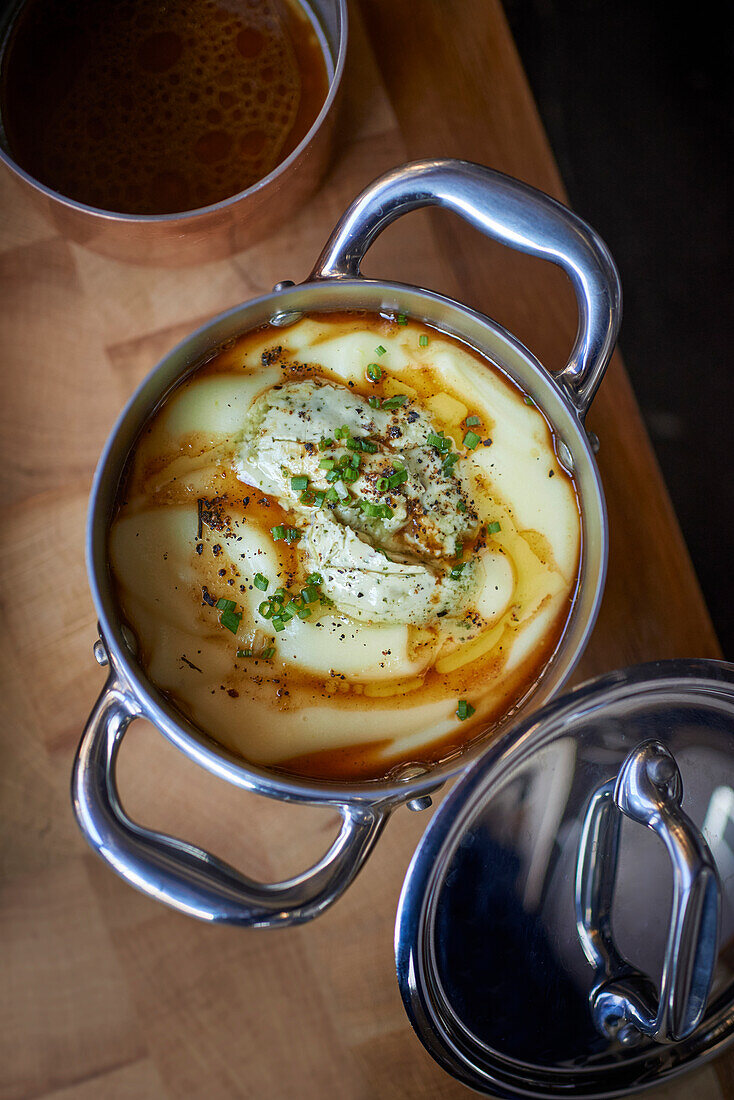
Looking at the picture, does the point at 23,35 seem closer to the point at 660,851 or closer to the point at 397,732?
the point at 397,732

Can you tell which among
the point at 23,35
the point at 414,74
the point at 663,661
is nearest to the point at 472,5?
the point at 414,74

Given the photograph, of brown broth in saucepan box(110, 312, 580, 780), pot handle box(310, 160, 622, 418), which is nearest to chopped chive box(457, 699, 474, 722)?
brown broth in saucepan box(110, 312, 580, 780)

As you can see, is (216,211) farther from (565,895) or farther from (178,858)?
(565,895)

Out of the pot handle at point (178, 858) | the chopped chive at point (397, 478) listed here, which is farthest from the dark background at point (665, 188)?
the pot handle at point (178, 858)

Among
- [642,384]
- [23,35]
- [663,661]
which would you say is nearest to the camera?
[663,661]

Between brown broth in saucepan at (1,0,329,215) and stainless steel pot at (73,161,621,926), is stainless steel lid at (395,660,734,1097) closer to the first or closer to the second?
stainless steel pot at (73,161,621,926)

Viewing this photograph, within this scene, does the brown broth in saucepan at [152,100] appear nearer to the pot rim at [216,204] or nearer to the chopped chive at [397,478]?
the pot rim at [216,204]
